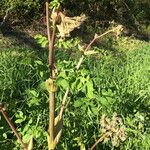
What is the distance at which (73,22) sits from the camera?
2.06 m

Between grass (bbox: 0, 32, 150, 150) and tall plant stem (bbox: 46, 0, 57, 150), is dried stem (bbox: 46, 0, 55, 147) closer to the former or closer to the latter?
tall plant stem (bbox: 46, 0, 57, 150)

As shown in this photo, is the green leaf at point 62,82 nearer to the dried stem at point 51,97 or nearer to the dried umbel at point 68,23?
the dried stem at point 51,97

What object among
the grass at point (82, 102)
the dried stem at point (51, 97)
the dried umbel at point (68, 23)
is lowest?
the grass at point (82, 102)

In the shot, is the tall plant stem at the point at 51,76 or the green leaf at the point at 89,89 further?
the green leaf at the point at 89,89

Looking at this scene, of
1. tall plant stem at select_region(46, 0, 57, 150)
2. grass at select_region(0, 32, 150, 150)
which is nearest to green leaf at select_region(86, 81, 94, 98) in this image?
grass at select_region(0, 32, 150, 150)

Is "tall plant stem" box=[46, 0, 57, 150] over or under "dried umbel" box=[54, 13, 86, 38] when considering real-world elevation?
under

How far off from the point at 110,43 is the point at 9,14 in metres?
1.78

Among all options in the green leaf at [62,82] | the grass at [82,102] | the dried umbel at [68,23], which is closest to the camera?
the dried umbel at [68,23]

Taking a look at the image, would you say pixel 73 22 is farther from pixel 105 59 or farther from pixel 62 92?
pixel 105 59

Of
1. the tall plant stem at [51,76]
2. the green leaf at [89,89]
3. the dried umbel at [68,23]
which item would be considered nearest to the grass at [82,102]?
the green leaf at [89,89]

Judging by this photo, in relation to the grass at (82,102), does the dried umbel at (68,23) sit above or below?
above

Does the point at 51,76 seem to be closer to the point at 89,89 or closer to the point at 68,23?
the point at 89,89

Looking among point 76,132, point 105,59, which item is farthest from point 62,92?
point 105,59

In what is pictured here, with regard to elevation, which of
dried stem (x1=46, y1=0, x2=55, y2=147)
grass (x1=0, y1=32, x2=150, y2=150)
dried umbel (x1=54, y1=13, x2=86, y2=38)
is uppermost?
dried umbel (x1=54, y1=13, x2=86, y2=38)
